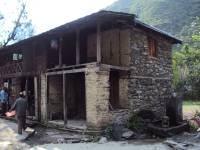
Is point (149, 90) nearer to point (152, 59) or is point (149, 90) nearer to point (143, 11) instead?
point (152, 59)

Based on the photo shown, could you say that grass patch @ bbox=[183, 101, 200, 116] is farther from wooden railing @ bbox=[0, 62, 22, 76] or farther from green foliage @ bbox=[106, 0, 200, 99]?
wooden railing @ bbox=[0, 62, 22, 76]

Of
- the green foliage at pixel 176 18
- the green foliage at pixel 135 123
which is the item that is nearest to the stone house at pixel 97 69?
the green foliage at pixel 135 123

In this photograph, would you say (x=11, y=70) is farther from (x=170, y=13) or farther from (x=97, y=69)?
(x=170, y=13)

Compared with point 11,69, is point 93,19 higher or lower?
higher

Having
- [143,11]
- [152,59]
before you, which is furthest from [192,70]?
[143,11]

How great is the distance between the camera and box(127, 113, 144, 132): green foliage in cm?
1246

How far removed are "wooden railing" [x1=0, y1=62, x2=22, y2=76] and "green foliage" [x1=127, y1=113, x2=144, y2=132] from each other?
774cm

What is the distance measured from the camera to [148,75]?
14.8m

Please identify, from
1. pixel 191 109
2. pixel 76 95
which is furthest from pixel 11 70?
pixel 191 109

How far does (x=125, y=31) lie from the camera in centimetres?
1349

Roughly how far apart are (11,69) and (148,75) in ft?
28.8

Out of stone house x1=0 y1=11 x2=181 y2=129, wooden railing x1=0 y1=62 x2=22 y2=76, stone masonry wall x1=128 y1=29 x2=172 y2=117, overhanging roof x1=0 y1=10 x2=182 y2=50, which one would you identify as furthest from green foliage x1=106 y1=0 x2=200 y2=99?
overhanging roof x1=0 y1=10 x2=182 y2=50

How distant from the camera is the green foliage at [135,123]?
1246 cm

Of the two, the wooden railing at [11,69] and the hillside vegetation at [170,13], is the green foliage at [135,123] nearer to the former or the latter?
the wooden railing at [11,69]
